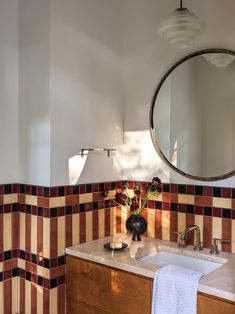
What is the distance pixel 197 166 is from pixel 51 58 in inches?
42.5

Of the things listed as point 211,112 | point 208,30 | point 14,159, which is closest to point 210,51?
point 208,30

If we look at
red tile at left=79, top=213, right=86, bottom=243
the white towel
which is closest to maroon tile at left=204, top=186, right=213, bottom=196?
the white towel

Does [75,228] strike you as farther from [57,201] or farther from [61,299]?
[61,299]

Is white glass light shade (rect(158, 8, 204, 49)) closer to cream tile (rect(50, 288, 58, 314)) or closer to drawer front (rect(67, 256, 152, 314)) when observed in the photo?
drawer front (rect(67, 256, 152, 314))

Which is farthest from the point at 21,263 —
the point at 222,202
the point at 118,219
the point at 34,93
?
the point at 222,202

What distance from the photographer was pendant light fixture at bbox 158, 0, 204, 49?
5.43ft

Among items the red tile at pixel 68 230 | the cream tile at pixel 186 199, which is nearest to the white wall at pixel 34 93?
the red tile at pixel 68 230

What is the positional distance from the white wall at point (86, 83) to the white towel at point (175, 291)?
80 cm

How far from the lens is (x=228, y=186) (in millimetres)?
1894

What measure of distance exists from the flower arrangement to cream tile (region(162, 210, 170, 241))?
0.48 feet

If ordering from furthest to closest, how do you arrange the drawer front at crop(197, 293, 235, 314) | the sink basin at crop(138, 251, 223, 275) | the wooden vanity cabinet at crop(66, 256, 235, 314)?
the sink basin at crop(138, 251, 223, 275) < the wooden vanity cabinet at crop(66, 256, 235, 314) < the drawer front at crop(197, 293, 235, 314)

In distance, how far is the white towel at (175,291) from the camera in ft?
4.85

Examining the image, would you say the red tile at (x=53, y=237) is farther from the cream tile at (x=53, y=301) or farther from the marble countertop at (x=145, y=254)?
the cream tile at (x=53, y=301)

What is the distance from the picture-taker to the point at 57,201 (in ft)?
6.32
